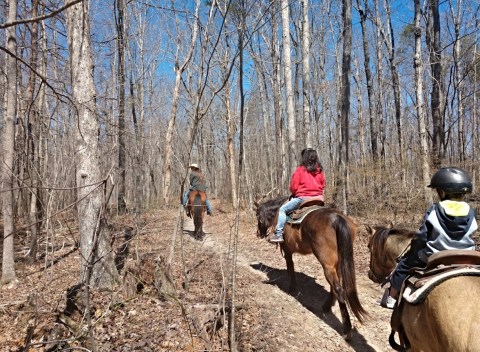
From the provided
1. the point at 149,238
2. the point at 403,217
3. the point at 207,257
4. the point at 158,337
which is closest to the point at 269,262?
the point at 207,257

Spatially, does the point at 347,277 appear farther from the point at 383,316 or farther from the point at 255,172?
the point at 255,172

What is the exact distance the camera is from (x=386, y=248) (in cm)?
509

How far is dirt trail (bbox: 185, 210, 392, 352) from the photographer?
4547mm

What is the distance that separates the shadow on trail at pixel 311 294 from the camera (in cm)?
473

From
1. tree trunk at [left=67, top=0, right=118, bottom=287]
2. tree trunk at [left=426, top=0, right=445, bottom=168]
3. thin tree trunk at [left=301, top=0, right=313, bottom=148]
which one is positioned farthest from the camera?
thin tree trunk at [left=301, top=0, right=313, bottom=148]

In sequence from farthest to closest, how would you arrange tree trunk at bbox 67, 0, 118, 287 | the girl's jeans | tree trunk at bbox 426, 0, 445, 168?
tree trunk at bbox 426, 0, 445, 168
the girl's jeans
tree trunk at bbox 67, 0, 118, 287

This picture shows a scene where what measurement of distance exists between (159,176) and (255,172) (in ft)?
54.9

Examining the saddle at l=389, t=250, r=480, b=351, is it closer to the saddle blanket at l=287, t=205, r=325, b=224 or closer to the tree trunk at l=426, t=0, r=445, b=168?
the saddle blanket at l=287, t=205, r=325, b=224

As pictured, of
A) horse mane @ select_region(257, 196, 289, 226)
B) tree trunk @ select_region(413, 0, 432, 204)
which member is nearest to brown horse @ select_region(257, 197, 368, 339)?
horse mane @ select_region(257, 196, 289, 226)

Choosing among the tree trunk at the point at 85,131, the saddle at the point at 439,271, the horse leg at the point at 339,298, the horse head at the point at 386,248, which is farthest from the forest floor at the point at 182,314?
the saddle at the point at 439,271

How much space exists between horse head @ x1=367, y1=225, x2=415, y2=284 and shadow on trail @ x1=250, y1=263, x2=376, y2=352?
939 millimetres

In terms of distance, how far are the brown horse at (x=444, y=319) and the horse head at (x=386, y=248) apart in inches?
60.0

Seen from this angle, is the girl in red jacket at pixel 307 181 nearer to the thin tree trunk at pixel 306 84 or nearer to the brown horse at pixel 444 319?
the brown horse at pixel 444 319

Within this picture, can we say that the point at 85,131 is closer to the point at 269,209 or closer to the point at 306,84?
the point at 269,209
